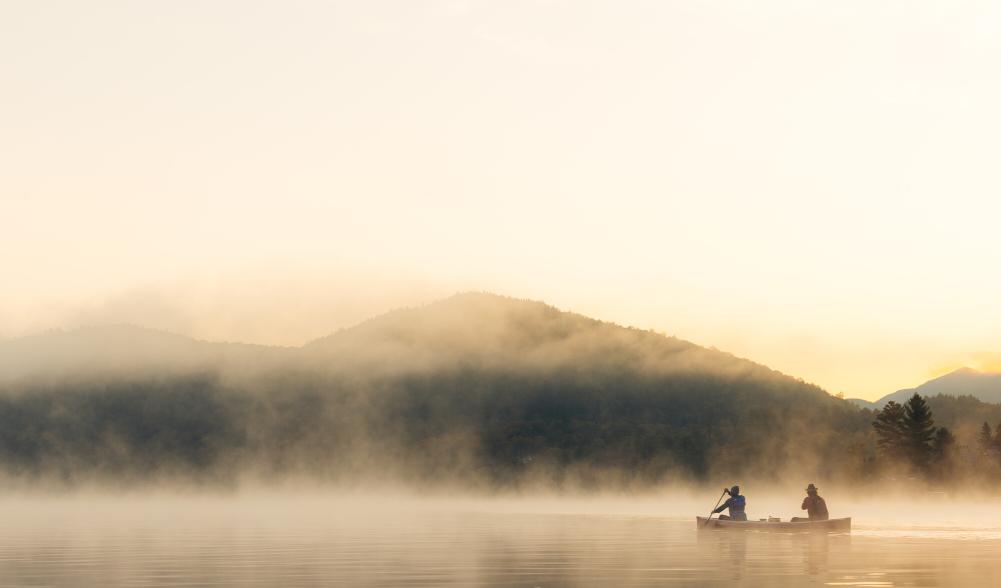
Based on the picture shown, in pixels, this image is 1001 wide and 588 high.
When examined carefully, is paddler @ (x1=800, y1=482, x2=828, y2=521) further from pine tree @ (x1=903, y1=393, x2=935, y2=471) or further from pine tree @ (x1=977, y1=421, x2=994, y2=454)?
pine tree @ (x1=977, y1=421, x2=994, y2=454)

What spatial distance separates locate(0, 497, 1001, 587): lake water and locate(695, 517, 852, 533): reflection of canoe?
72 cm

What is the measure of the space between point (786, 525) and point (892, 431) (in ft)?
333

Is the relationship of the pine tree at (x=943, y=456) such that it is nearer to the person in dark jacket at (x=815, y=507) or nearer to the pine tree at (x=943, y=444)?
the pine tree at (x=943, y=444)

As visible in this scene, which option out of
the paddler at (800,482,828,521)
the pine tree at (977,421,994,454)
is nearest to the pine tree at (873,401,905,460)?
the pine tree at (977,421,994,454)

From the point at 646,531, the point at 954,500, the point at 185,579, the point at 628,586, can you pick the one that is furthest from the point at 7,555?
the point at 954,500

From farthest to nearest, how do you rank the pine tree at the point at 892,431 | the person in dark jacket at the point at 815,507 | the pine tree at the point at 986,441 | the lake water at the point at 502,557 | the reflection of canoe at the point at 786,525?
the pine tree at the point at 986,441 → the pine tree at the point at 892,431 → the person in dark jacket at the point at 815,507 → the reflection of canoe at the point at 786,525 → the lake water at the point at 502,557

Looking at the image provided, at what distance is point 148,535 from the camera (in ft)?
278

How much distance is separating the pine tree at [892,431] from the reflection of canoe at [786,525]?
97684 mm

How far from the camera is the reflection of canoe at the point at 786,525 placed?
247ft

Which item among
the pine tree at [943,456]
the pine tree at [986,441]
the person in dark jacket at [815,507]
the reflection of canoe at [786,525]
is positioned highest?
the pine tree at [986,441]

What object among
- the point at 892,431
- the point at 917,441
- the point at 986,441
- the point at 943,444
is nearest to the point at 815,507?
the point at 917,441

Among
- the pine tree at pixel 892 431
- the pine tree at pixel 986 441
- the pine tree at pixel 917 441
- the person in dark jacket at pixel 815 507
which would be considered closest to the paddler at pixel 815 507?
the person in dark jacket at pixel 815 507

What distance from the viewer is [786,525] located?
3027 inches

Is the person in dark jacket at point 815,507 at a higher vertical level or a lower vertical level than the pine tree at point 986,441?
lower
